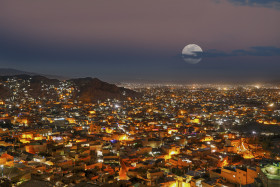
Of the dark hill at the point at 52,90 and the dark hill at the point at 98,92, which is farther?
the dark hill at the point at 98,92

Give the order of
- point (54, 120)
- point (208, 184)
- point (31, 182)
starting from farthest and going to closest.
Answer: point (54, 120), point (208, 184), point (31, 182)

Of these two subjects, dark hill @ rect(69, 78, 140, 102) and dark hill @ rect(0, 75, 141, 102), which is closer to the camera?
dark hill @ rect(0, 75, 141, 102)

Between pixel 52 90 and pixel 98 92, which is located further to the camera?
pixel 52 90

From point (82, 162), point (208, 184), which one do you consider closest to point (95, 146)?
point (82, 162)

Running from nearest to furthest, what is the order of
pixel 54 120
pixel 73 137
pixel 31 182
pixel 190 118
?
pixel 31 182 → pixel 73 137 → pixel 54 120 → pixel 190 118

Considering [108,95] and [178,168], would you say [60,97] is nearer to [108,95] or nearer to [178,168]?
[108,95]

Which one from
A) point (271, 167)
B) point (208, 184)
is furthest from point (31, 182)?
point (271, 167)

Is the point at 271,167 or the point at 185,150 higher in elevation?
the point at 271,167

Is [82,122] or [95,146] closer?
[95,146]

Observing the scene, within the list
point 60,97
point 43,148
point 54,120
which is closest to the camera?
point 43,148

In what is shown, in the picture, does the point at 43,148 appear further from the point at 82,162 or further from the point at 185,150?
the point at 185,150
